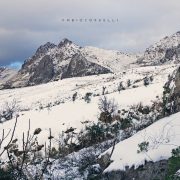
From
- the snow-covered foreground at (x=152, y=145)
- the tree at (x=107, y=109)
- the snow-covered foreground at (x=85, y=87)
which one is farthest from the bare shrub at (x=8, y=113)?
the snow-covered foreground at (x=152, y=145)

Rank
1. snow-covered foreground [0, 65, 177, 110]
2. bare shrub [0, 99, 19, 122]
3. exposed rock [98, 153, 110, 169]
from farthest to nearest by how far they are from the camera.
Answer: snow-covered foreground [0, 65, 177, 110]
bare shrub [0, 99, 19, 122]
exposed rock [98, 153, 110, 169]

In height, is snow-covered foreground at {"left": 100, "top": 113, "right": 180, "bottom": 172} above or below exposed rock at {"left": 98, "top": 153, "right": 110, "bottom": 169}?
above

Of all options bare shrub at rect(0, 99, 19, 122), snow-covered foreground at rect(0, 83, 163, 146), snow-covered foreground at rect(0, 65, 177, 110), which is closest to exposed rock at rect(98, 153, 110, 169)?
snow-covered foreground at rect(0, 83, 163, 146)

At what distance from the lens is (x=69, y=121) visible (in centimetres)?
3325

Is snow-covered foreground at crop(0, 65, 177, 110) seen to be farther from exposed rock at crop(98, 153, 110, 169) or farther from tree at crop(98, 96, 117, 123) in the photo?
exposed rock at crop(98, 153, 110, 169)

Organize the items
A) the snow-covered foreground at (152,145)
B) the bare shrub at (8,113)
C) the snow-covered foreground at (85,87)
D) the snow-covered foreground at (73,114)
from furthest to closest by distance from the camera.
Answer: the snow-covered foreground at (85,87) → the bare shrub at (8,113) → the snow-covered foreground at (73,114) → the snow-covered foreground at (152,145)

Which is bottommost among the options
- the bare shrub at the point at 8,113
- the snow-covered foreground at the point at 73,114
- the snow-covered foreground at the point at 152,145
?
the bare shrub at the point at 8,113

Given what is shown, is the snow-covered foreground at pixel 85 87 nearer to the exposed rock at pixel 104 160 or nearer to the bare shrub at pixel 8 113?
the bare shrub at pixel 8 113

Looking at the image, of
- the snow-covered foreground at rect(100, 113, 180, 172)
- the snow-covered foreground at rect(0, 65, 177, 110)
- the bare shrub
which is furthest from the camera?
the snow-covered foreground at rect(0, 65, 177, 110)

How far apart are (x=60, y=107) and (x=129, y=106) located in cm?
642

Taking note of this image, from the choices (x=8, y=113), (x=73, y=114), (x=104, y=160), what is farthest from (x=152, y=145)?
(x=8, y=113)

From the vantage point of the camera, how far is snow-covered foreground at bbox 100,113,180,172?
11.3 meters

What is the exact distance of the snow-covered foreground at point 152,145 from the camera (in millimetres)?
11289

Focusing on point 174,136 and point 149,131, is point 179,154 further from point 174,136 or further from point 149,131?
point 149,131
